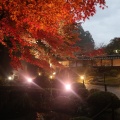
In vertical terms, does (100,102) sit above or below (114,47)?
below

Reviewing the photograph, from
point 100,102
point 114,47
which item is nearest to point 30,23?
point 100,102

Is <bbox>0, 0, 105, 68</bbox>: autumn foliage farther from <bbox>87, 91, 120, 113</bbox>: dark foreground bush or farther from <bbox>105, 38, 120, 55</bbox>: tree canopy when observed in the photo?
<bbox>105, 38, 120, 55</bbox>: tree canopy

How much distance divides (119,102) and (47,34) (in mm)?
7936

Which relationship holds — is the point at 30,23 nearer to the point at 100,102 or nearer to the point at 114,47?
the point at 100,102

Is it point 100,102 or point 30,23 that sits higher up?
point 30,23

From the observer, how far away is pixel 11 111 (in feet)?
53.3

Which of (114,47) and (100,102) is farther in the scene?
(114,47)

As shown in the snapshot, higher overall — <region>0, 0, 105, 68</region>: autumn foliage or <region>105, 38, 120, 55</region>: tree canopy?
<region>105, 38, 120, 55</region>: tree canopy

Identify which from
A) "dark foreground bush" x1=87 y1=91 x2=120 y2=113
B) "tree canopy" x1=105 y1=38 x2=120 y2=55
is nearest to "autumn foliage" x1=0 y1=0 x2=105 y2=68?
"dark foreground bush" x1=87 y1=91 x2=120 y2=113

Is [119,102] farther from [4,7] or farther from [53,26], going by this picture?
[4,7]

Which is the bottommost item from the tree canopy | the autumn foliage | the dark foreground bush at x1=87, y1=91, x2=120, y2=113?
the dark foreground bush at x1=87, y1=91, x2=120, y2=113

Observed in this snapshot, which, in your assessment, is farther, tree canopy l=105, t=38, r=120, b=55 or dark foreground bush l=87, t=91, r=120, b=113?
tree canopy l=105, t=38, r=120, b=55

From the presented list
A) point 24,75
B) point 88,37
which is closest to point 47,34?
point 24,75

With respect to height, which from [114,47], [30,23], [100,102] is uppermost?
[114,47]
